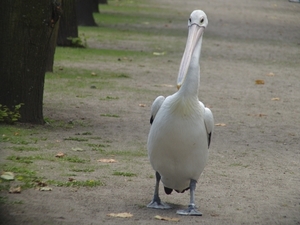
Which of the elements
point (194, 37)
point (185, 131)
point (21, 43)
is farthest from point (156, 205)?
point (21, 43)

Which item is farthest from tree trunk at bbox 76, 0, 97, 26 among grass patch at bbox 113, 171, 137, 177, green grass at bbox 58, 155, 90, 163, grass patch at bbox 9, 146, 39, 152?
grass patch at bbox 113, 171, 137, 177

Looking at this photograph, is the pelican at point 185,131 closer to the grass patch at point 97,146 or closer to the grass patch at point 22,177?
the grass patch at point 22,177

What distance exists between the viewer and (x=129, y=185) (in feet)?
24.1

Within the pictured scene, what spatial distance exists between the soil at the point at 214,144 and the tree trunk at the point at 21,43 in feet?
2.02

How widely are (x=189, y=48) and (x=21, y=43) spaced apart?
12.3 feet

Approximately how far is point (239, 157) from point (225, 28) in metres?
18.4

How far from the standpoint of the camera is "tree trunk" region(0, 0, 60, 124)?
951cm

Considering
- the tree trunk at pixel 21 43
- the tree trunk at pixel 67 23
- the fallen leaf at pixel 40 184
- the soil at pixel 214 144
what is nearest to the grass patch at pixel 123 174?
the soil at pixel 214 144

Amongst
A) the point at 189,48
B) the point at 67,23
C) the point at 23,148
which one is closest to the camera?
the point at 189,48

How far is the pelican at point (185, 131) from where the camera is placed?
246 inches

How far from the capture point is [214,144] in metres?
9.67

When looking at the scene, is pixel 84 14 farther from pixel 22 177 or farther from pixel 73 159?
pixel 22 177

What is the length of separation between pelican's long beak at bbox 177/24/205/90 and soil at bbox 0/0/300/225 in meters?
1.15

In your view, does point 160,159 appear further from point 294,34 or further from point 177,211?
point 294,34
